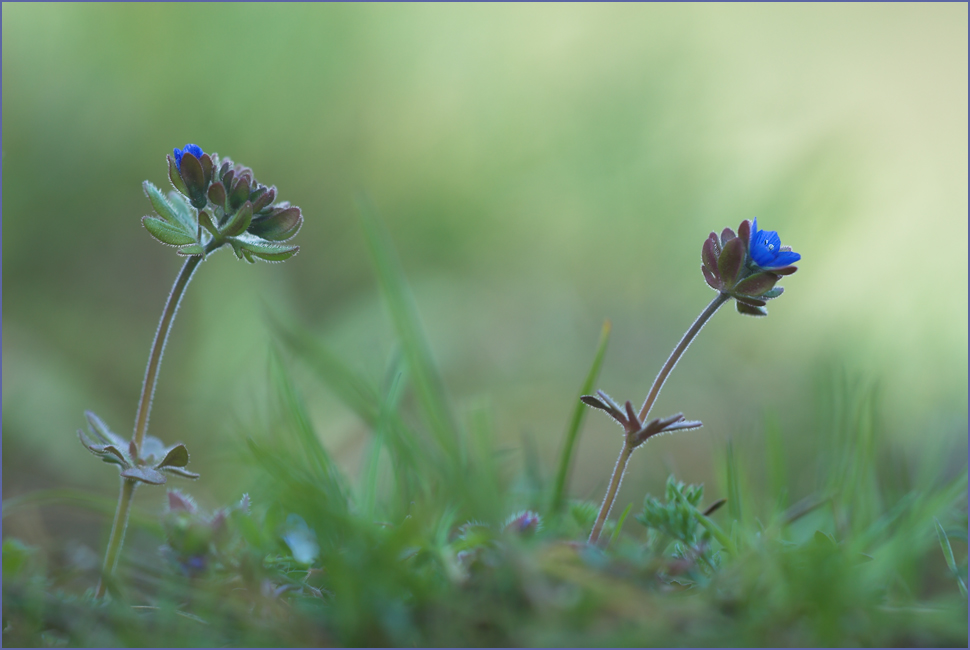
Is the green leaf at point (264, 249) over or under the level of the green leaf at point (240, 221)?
under

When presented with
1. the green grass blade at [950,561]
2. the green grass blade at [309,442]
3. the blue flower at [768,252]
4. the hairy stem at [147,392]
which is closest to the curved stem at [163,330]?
the hairy stem at [147,392]

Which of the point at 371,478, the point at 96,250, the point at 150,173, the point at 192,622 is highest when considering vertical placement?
the point at 150,173

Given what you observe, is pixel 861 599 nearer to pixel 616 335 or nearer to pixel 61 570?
pixel 61 570

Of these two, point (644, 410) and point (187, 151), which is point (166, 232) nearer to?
point (187, 151)

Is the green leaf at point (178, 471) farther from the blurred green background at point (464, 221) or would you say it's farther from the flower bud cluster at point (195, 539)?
the blurred green background at point (464, 221)

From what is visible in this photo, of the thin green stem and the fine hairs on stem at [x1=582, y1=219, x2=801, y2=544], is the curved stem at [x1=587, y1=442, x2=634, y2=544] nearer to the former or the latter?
the fine hairs on stem at [x1=582, y1=219, x2=801, y2=544]

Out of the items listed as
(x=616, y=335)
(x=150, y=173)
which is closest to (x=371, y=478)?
(x=616, y=335)
